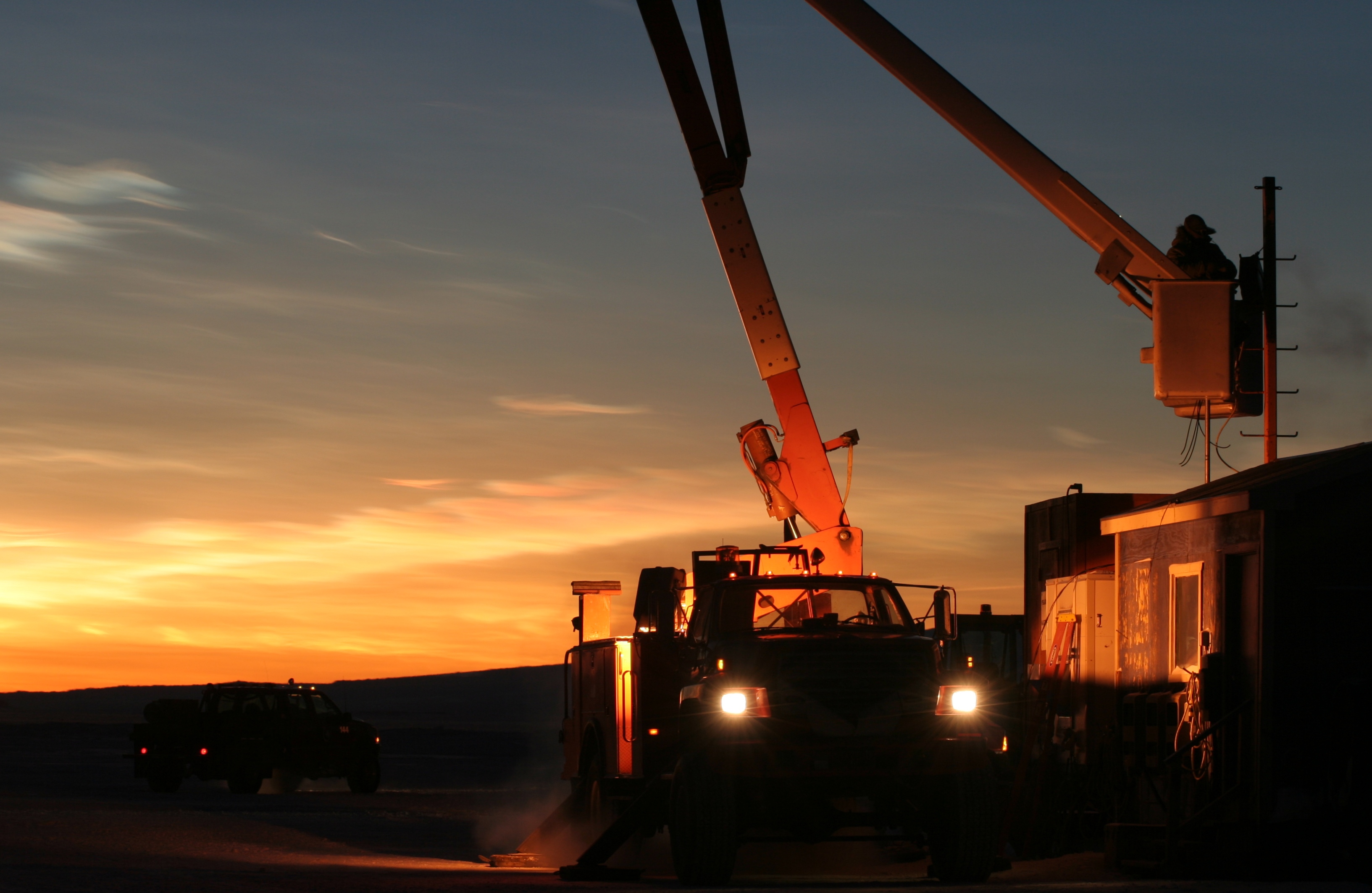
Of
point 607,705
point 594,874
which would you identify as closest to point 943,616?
point 594,874

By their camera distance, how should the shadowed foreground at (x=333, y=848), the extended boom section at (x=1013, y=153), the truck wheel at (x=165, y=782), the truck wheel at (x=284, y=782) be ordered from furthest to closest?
the truck wheel at (x=284, y=782)
the truck wheel at (x=165, y=782)
the extended boom section at (x=1013, y=153)
the shadowed foreground at (x=333, y=848)

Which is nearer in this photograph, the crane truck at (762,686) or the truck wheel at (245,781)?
the crane truck at (762,686)

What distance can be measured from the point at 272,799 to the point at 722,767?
16858mm

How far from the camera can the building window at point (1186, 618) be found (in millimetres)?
17109

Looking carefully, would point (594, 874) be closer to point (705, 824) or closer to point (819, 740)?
point (705, 824)

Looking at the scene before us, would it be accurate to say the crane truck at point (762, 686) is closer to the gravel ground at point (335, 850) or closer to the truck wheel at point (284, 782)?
the gravel ground at point (335, 850)

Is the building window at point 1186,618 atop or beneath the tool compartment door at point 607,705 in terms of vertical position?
atop

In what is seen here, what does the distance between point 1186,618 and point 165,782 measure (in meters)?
19.6

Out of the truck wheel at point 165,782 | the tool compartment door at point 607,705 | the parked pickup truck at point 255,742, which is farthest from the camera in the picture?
the truck wheel at point 165,782

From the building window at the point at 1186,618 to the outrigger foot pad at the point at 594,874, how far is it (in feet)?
19.9

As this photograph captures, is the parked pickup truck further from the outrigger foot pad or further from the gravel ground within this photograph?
the outrigger foot pad

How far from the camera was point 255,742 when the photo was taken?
29734 mm

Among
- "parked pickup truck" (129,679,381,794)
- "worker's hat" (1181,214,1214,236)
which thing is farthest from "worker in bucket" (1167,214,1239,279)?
"parked pickup truck" (129,679,381,794)

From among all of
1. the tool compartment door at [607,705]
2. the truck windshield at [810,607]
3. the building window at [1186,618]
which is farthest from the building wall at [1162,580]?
the tool compartment door at [607,705]
